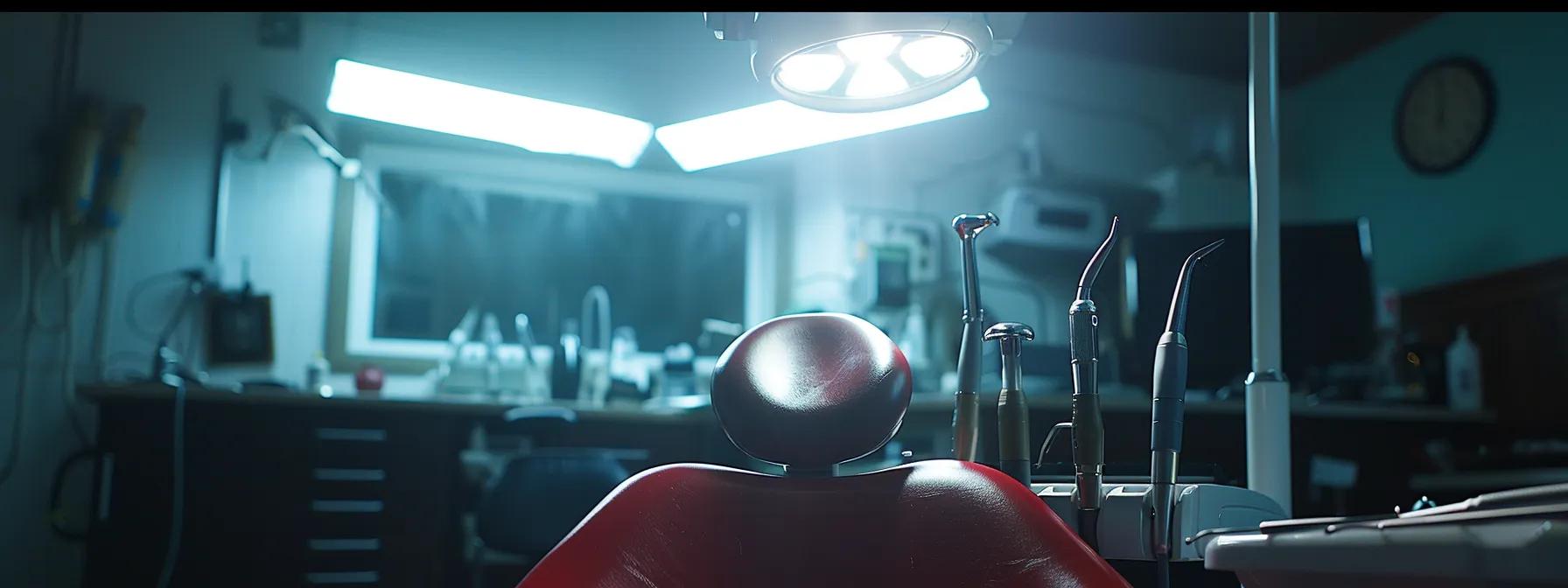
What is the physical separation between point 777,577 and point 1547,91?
391 centimetres

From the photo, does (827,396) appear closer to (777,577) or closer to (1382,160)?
(777,577)

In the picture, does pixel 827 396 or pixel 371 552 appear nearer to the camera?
pixel 827 396

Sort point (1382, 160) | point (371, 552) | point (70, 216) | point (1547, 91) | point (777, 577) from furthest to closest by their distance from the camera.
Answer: point (1382, 160) < point (1547, 91) < point (70, 216) < point (371, 552) < point (777, 577)

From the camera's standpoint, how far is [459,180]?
159 inches

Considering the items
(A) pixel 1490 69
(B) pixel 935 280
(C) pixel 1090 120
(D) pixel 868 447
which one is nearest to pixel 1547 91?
(A) pixel 1490 69

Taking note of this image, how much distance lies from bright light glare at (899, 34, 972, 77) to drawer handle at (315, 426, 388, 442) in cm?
197

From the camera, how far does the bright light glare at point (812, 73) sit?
168cm

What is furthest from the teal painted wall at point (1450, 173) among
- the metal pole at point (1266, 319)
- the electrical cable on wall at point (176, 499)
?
the electrical cable on wall at point (176, 499)

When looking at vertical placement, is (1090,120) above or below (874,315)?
above

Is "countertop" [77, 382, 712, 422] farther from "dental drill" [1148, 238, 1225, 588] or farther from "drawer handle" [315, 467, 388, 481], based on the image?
"dental drill" [1148, 238, 1225, 588]

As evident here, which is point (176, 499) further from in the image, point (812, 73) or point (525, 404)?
point (812, 73)

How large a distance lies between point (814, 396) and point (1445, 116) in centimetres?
410

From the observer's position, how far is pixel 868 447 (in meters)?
1.04

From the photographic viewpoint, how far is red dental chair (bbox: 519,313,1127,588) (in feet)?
3.11
